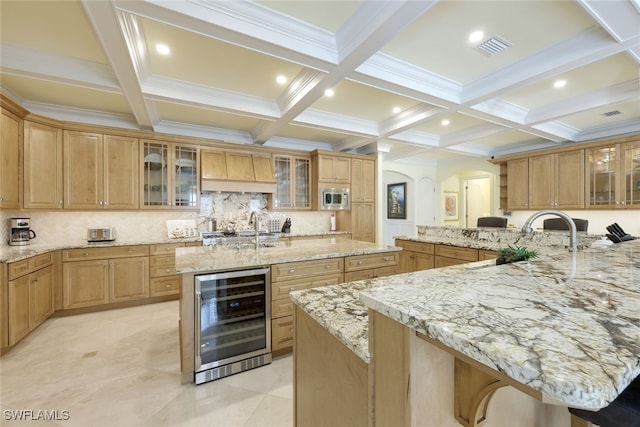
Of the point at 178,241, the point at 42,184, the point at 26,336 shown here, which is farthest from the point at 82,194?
the point at 26,336

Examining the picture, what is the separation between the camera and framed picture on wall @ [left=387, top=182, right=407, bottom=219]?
764 cm

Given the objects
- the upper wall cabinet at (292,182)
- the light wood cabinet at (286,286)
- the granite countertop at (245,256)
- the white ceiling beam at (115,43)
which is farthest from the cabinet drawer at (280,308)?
the upper wall cabinet at (292,182)

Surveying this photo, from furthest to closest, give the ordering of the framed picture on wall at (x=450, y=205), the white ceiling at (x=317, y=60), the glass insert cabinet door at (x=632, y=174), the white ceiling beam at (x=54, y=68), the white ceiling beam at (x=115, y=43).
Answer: the framed picture on wall at (x=450, y=205) → the glass insert cabinet door at (x=632, y=174) → the white ceiling beam at (x=54, y=68) → the white ceiling at (x=317, y=60) → the white ceiling beam at (x=115, y=43)

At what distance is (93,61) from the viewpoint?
106 inches

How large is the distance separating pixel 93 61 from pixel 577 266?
13.2ft

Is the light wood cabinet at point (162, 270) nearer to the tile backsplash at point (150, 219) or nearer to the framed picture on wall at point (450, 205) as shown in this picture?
the tile backsplash at point (150, 219)

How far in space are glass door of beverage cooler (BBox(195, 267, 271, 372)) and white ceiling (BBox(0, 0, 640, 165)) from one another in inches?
74.9

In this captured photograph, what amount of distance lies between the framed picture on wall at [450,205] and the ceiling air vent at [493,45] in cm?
562

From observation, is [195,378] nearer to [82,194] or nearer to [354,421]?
[354,421]

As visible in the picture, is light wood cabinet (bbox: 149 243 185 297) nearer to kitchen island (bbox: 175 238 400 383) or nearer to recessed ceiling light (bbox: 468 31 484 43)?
kitchen island (bbox: 175 238 400 383)

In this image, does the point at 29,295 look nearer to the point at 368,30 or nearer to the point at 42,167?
the point at 42,167

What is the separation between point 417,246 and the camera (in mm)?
3926

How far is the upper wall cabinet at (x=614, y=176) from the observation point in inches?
170

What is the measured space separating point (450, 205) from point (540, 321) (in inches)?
316
